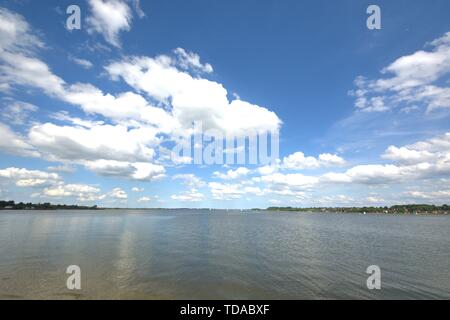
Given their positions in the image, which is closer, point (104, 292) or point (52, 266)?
point (104, 292)

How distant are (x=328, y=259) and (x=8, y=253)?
146 ft

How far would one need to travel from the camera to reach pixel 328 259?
3588 centimetres

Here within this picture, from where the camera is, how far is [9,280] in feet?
76.3
